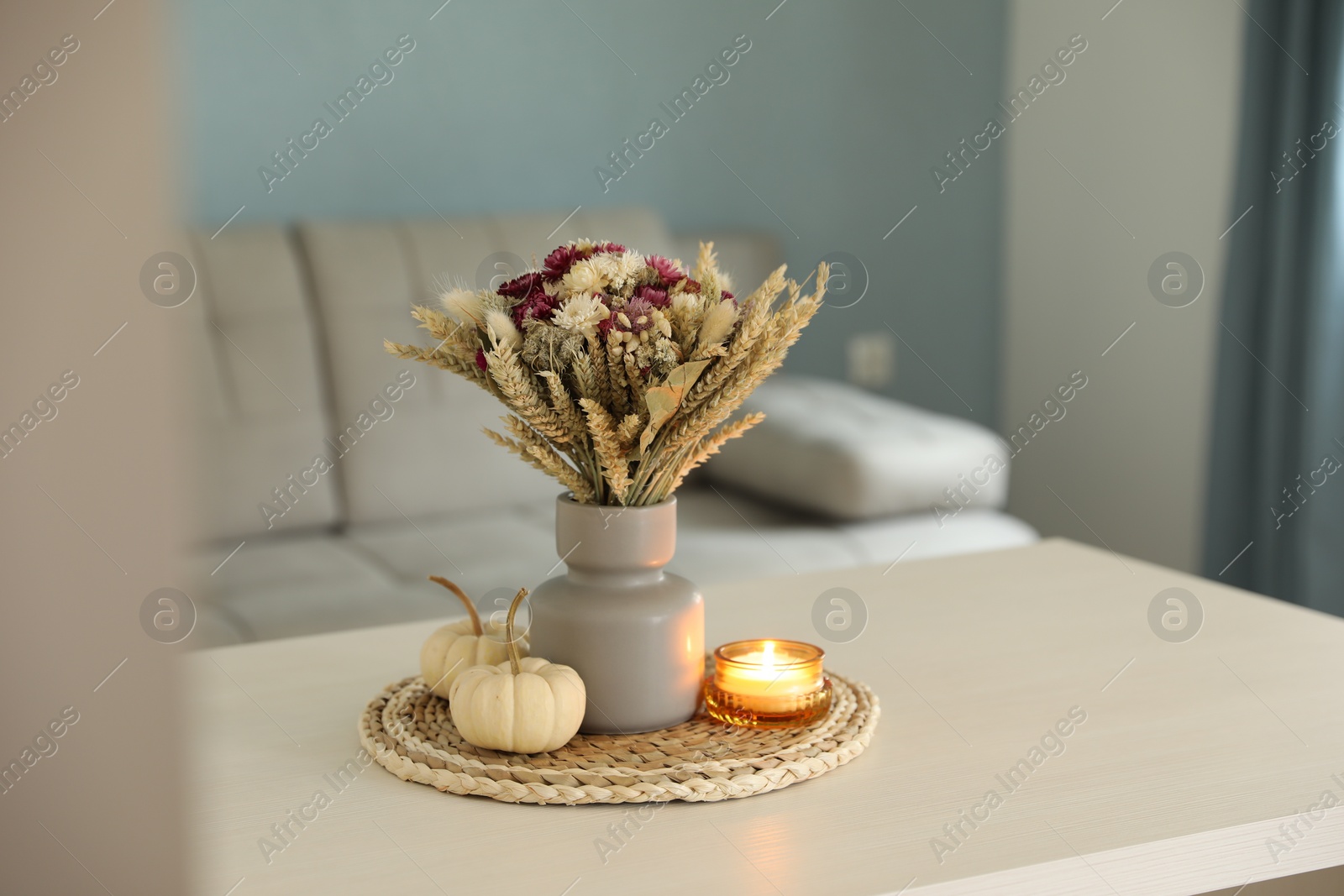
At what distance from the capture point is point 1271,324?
97.1 inches

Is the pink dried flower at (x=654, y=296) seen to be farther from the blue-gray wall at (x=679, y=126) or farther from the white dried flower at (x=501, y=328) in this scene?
the blue-gray wall at (x=679, y=126)

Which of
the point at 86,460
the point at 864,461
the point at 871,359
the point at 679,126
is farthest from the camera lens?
the point at 871,359

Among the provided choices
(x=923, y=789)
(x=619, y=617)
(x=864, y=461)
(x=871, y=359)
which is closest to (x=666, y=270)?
(x=619, y=617)

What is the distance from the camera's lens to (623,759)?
85 centimetres

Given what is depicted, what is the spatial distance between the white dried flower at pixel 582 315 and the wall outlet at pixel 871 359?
93.7 inches

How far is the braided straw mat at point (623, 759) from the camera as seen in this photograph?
2.67 feet

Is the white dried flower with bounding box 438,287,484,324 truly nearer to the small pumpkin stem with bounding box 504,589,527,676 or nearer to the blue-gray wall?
the small pumpkin stem with bounding box 504,589,527,676

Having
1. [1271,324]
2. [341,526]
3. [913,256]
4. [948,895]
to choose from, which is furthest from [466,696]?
[913,256]

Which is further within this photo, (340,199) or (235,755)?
(340,199)

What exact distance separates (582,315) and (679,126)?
219cm

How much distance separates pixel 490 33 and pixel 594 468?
79.5 inches

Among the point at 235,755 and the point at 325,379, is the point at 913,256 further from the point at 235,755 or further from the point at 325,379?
the point at 235,755

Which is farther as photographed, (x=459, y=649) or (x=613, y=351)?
(x=459, y=649)

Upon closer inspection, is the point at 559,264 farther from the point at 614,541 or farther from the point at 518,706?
the point at 518,706
